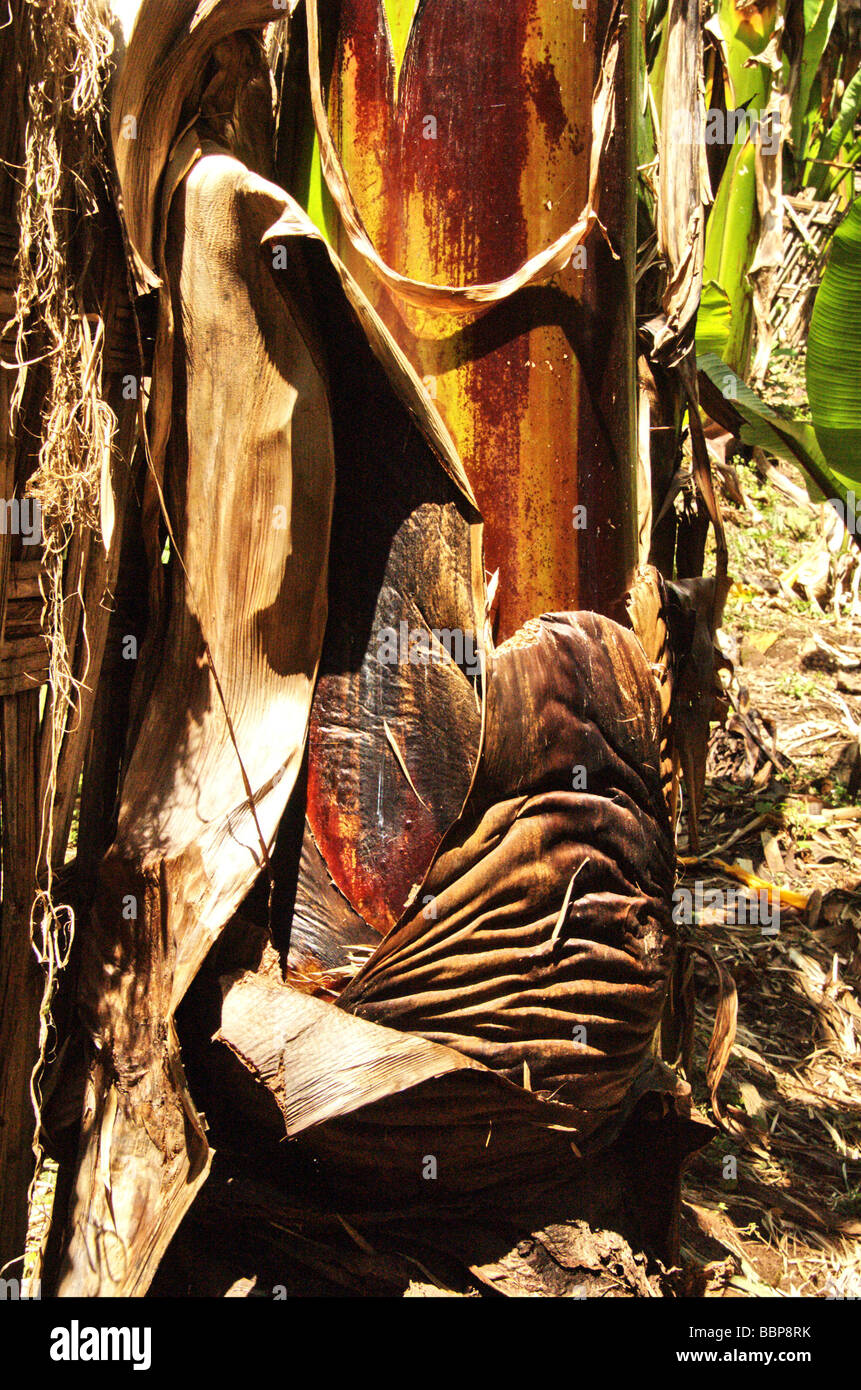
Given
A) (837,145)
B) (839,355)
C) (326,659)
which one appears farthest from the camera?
(837,145)

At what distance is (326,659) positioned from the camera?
3.83 feet

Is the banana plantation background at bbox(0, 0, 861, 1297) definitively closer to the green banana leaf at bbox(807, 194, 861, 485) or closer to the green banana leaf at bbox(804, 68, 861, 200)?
the green banana leaf at bbox(807, 194, 861, 485)

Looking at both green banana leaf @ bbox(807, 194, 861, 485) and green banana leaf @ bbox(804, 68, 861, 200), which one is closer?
green banana leaf @ bbox(807, 194, 861, 485)

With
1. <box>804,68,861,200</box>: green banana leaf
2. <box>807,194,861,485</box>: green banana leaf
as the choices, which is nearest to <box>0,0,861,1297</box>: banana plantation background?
<box>807,194,861,485</box>: green banana leaf

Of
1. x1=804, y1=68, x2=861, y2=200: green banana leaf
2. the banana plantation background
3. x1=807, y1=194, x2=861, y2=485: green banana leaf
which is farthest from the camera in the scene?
x1=804, y1=68, x2=861, y2=200: green banana leaf

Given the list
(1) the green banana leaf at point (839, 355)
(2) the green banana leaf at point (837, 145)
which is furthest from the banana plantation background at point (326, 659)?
(2) the green banana leaf at point (837, 145)

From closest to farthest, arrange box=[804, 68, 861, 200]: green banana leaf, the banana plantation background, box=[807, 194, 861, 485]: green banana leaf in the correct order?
the banana plantation background, box=[807, 194, 861, 485]: green banana leaf, box=[804, 68, 861, 200]: green banana leaf

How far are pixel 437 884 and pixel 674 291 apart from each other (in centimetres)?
89

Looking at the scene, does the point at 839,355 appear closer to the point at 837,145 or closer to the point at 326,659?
the point at 326,659

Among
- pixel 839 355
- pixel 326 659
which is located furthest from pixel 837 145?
pixel 326 659

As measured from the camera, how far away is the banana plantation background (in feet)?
3.55

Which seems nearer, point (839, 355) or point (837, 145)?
point (839, 355)
